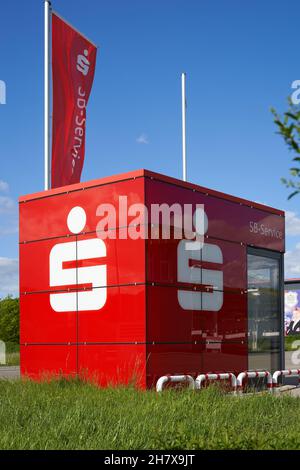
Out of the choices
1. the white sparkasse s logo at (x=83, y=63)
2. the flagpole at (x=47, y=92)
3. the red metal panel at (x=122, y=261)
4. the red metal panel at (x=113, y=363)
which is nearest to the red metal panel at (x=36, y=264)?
the red metal panel at (x=122, y=261)

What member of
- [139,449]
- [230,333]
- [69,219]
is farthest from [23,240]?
[139,449]

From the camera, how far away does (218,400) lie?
922cm

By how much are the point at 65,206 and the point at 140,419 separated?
19.9 ft

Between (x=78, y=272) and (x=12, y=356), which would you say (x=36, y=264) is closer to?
(x=78, y=272)

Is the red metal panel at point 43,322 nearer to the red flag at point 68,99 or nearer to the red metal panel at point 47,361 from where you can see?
the red metal panel at point 47,361

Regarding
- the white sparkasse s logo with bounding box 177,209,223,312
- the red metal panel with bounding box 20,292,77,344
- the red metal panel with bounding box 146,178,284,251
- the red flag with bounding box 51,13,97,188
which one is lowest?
the red metal panel with bounding box 20,292,77,344

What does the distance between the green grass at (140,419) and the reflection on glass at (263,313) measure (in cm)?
429

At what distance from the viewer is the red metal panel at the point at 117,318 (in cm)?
1129

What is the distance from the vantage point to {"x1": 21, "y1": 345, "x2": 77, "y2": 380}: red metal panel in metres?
12.4

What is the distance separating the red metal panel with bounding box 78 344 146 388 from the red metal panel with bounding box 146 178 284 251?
2.53 meters

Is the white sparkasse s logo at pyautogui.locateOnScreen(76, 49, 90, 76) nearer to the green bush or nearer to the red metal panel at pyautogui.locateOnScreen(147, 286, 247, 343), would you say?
the red metal panel at pyautogui.locateOnScreen(147, 286, 247, 343)

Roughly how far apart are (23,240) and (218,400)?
234 inches

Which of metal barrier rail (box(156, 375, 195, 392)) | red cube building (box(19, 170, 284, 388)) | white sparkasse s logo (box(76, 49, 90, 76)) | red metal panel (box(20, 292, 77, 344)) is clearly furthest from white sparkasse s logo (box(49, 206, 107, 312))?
white sparkasse s logo (box(76, 49, 90, 76))
